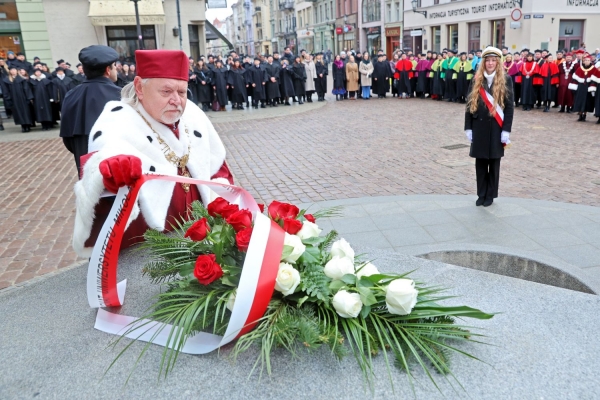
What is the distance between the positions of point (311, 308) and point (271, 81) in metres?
18.5

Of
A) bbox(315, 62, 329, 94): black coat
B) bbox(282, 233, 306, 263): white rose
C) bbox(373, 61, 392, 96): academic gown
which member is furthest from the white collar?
bbox(373, 61, 392, 96): academic gown

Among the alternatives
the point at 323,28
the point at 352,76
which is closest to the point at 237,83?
the point at 352,76

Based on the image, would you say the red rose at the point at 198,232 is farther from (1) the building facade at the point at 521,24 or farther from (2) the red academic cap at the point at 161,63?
(1) the building facade at the point at 521,24

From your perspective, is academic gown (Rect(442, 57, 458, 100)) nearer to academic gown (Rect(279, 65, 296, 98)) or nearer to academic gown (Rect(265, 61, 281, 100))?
academic gown (Rect(279, 65, 296, 98))

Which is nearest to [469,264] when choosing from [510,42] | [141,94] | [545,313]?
[545,313]

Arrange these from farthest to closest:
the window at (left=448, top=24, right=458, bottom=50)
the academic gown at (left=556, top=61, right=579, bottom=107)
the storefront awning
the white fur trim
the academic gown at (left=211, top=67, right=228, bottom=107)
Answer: the window at (left=448, top=24, right=458, bottom=50) < the storefront awning < the academic gown at (left=211, top=67, right=228, bottom=107) < the academic gown at (left=556, top=61, right=579, bottom=107) < the white fur trim

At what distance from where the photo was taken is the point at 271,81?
19.9m

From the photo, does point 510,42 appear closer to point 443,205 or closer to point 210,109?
point 210,109

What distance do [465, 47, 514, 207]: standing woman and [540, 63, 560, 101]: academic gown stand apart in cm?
1059

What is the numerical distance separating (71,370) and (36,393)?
0.42ft

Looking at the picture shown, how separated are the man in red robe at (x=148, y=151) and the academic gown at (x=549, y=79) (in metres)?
15.4

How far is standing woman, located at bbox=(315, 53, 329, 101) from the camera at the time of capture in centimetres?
2147

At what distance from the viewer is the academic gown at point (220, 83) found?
62.5 ft

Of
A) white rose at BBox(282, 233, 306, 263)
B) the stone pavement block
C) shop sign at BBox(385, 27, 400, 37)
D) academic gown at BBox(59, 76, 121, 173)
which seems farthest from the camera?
shop sign at BBox(385, 27, 400, 37)
